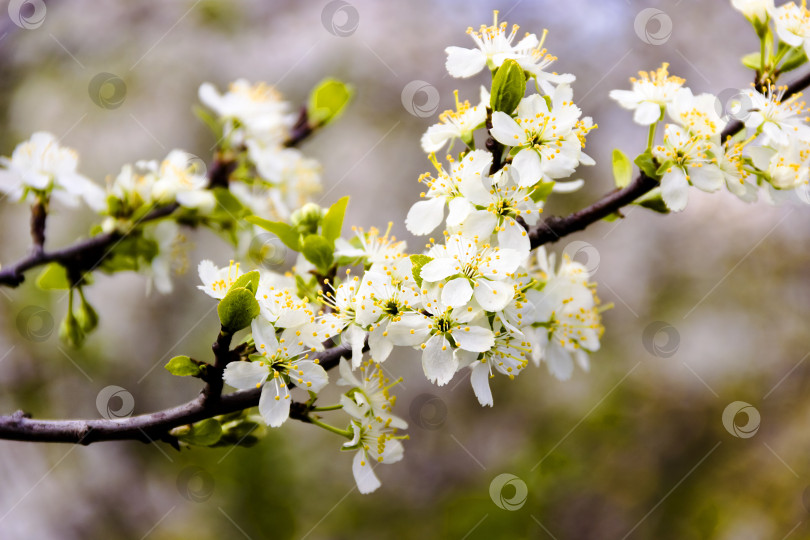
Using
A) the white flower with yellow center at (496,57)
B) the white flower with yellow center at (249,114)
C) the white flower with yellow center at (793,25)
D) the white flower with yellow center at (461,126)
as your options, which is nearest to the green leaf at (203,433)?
the white flower with yellow center at (461,126)

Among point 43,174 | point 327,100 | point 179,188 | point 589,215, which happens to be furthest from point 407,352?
point 589,215

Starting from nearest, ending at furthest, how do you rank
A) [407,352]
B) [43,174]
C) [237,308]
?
[237,308] < [43,174] < [407,352]

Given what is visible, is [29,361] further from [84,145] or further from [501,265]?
[501,265]

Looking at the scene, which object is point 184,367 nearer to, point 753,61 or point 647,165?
point 647,165

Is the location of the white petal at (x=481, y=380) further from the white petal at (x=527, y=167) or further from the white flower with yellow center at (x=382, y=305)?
the white petal at (x=527, y=167)

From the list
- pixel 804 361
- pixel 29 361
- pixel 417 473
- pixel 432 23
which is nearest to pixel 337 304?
pixel 417 473

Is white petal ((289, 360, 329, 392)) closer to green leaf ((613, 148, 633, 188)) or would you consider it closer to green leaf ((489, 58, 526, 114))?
green leaf ((489, 58, 526, 114))

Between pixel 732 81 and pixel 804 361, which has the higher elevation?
pixel 732 81
